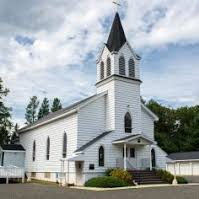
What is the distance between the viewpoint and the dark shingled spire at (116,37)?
31.7 metres

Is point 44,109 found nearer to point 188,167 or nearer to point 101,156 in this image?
point 188,167

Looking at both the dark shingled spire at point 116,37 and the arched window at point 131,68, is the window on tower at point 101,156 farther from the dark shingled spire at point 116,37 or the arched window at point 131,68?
the dark shingled spire at point 116,37

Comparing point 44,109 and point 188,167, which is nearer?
point 188,167

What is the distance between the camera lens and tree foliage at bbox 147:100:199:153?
6191cm

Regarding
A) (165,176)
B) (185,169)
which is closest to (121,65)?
(165,176)

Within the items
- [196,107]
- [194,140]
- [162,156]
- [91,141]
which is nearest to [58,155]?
[91,141]

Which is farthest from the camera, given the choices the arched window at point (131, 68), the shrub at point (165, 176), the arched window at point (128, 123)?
the arched window at point (131, 68)

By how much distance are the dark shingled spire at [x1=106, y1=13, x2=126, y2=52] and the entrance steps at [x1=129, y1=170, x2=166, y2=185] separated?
36.7 ft

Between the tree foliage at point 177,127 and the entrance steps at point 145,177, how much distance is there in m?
35.0

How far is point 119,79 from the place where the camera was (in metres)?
30.4

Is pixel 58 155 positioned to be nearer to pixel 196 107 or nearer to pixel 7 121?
pixel 7 121

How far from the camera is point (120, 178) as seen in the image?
81.6 feet

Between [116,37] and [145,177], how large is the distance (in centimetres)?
1326

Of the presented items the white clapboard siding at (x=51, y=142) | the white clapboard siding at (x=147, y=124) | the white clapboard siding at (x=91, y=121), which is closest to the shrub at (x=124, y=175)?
the white clapboard siding at (x=91, y=121)
